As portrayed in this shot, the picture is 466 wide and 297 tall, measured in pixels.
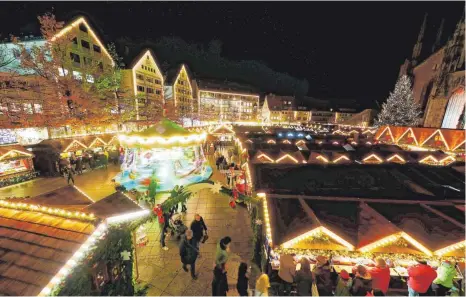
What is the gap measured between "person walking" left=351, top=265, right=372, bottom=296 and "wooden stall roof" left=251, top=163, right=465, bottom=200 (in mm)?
2084

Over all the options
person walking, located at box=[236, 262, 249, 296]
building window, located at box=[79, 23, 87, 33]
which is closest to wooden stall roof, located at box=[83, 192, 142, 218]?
person walking, located at box=[236, 262, 249, 296]

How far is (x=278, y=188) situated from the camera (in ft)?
20.7

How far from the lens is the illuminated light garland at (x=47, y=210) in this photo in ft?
13.1

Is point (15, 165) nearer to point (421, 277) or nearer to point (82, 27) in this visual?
point (82, 27)

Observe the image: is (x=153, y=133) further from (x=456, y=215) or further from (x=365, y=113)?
(x=365, y=113)

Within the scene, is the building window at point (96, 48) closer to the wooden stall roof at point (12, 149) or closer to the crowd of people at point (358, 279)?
the wooden stall roof at point (12, 149)

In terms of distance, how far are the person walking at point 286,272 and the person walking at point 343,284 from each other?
997mm

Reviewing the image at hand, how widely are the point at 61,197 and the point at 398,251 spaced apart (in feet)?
27.4

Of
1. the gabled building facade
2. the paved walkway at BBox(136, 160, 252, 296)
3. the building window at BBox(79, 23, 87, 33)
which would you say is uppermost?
the building window at BBox(79, 23, 87, 33)

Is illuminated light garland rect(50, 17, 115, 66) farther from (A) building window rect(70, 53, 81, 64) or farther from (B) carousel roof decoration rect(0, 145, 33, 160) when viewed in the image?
(B) carousel roof decoration rect(0, 145, 33, 160)

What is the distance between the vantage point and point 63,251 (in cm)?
340

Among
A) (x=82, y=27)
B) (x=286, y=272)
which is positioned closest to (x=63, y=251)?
(x=286, y=272)

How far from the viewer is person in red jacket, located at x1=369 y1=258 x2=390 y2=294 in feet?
14.1

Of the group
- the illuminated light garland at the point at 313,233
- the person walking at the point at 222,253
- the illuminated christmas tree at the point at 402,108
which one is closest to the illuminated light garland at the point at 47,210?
the person walking at the point at 222,253
